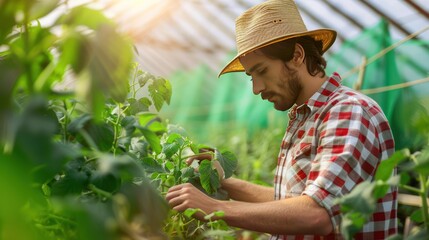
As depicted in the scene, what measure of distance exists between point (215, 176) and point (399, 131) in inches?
76.3

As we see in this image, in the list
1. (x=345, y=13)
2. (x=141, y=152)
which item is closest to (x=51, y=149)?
(x=141, y=152)

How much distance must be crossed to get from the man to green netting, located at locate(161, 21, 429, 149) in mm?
152

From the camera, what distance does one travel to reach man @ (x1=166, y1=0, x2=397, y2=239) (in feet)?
4.59

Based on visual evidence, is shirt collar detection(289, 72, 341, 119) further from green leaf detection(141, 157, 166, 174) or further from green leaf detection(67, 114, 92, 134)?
green leaf detection(67, 114, 92, 134)

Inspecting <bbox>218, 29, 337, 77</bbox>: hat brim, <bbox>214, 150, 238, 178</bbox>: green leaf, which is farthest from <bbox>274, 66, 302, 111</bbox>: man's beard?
<bbox>214, 150, 238, 178</bbox>: green leaf

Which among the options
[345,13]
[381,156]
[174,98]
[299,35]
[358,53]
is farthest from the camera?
[174,98]

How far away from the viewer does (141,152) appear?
138cm

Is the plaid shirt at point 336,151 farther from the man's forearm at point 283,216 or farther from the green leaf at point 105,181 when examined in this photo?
the green leaf at point 105,181

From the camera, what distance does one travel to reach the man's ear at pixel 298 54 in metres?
1.85

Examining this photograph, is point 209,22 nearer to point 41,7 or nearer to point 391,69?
point 391,69

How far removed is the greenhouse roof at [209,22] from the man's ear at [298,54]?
1.39 meters

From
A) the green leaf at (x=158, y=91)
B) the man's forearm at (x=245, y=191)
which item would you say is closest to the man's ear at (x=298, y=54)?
the man's forearm at (x=245, y=191)

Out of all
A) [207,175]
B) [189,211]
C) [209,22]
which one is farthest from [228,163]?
[209,22]

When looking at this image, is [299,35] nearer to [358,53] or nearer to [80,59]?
[80,59]
